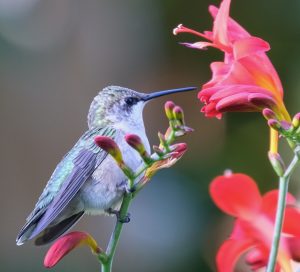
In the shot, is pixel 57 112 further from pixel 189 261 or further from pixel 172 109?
pixel 172 109

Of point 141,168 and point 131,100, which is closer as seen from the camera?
point 141,168

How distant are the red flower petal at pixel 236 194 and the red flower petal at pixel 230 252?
0.04m

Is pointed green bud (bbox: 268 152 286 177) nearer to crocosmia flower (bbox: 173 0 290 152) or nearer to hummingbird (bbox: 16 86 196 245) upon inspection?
crocosmia flower (bbox: 173 0 290 152)

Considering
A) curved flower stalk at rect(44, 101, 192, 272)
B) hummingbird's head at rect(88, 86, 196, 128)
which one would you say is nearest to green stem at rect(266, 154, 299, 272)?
curved flower stalk at rect(44, 101, 192, 272)

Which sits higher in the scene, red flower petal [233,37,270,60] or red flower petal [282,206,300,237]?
red flower petal [233,37,270,60]

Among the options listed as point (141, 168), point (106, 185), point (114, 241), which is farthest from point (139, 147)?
point (106, 185)

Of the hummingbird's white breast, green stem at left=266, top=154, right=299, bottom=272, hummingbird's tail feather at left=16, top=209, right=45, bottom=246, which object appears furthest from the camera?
the hummingbird's white breast

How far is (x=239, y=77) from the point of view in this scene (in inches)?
43.3

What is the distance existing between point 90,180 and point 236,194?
76 centimetres

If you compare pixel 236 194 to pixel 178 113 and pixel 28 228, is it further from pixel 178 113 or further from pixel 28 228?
pixel 28 228

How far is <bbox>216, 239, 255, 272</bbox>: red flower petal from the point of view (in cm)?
100

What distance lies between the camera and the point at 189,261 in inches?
152

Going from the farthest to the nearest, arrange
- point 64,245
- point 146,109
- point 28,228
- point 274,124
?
point 146,109 → point 28,228 → point 64,245 → point 274,124

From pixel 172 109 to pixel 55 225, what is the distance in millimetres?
621
